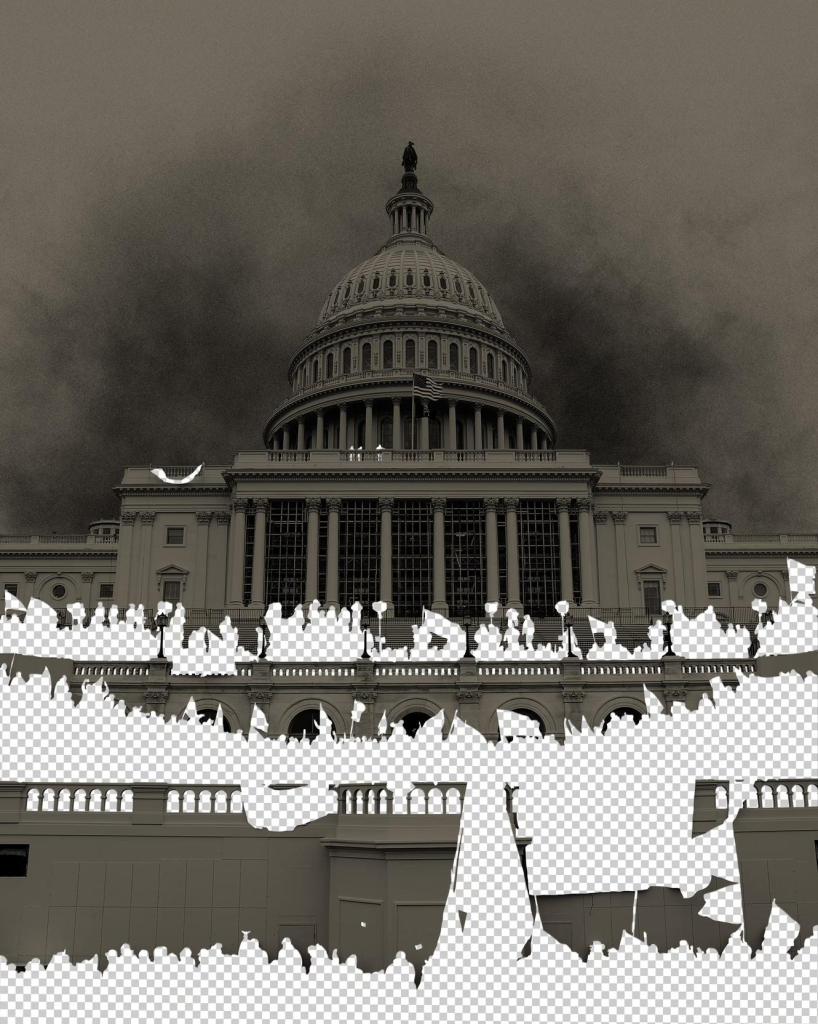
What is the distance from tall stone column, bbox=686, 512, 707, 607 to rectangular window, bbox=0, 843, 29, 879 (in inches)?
2369

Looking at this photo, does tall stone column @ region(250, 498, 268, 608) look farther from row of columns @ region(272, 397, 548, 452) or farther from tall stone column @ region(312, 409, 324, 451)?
tall stone column @ region(312, 409, 324, 451)

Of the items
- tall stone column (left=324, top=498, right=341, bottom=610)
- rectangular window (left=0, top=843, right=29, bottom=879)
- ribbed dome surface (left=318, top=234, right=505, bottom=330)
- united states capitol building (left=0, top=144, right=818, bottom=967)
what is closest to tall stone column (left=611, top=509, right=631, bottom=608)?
united states capitol building (left=0, top=144, right=818, bottom=967)

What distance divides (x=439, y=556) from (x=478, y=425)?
3055cm

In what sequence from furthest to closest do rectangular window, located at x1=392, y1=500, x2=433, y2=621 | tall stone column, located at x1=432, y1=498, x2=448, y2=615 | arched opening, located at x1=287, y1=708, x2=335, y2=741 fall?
1. rectangular window, located at x1=392, y1=500, x2=433, y2=621
2. tall stone column, located at x1=432, y1=498, x2=448, y2=615
3. arched opening, located at x1=287, y1=708, x2=335, y2=741

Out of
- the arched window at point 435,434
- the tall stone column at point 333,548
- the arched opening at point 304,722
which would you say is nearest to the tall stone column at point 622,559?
the tall stone column at point 333,548

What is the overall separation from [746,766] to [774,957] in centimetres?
336

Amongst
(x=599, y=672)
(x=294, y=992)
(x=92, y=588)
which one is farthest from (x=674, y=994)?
(x=92, y=588)

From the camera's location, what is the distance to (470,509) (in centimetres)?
7556

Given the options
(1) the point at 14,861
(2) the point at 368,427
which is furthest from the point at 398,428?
(1) the point at 14,861

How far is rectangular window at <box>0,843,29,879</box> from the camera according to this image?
19594mm

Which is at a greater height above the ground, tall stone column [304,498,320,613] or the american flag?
the american flag

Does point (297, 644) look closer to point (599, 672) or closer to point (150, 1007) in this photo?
point (599, 672)

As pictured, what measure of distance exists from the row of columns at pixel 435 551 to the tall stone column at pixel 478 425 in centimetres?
2488

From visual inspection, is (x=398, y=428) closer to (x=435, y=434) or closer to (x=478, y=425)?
(x=435, y=434)
